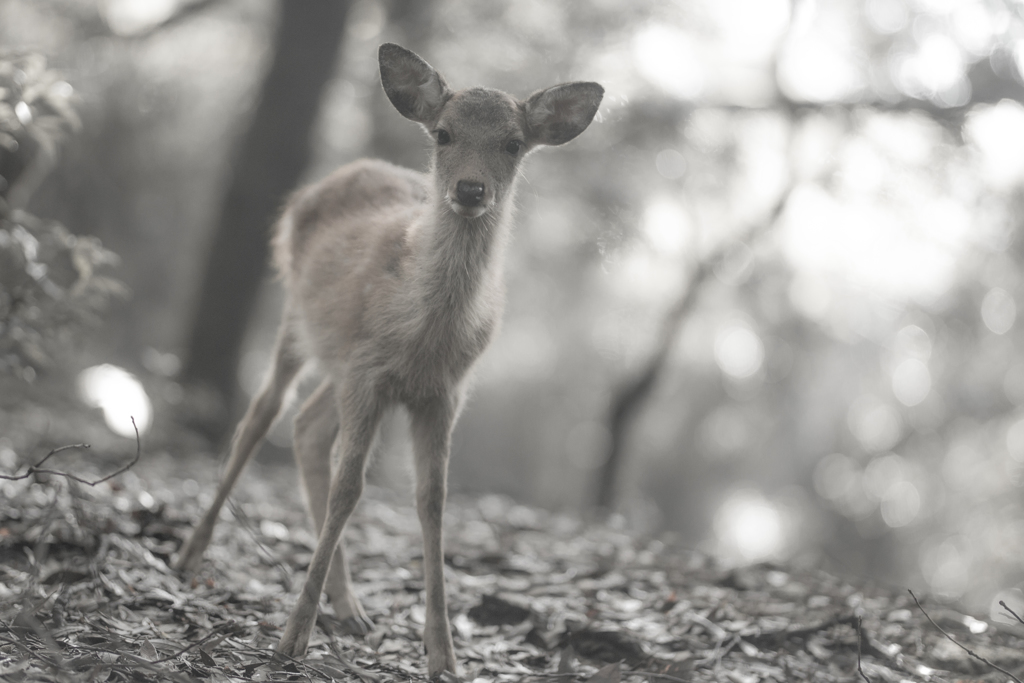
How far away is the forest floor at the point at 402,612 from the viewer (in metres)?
3.79

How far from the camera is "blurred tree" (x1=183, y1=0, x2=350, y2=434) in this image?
34.9ft

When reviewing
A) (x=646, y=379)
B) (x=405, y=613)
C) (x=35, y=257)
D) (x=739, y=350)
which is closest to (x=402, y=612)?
(x=405, y=613)

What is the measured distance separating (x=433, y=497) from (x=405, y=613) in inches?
37.7

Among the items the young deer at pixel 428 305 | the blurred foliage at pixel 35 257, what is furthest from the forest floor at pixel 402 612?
the blurred foliage at pixel 35 257

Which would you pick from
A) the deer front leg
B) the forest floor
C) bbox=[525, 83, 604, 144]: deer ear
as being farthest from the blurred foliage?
bbox=[525, 83, 604, 144]: deer ear

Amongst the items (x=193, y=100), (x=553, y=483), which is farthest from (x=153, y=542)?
(x=553, y=483)

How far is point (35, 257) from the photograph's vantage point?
4652 millimetres

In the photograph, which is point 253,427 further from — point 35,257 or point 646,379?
point 646,379

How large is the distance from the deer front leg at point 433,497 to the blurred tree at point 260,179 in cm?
653

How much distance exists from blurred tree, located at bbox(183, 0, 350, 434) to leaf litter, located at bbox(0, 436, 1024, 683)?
423 cm

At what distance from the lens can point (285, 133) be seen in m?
10.7

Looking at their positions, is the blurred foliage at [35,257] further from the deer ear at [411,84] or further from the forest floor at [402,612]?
the deer ear at [411,84]

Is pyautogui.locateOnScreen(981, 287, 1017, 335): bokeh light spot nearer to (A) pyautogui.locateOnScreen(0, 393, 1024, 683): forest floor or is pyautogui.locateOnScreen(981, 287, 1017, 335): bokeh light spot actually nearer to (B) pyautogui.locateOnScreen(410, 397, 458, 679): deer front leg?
(A) pyautogui.locateOnScreen(0, 393, 1024, 683): forest floor

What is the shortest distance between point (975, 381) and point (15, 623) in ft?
73.1
